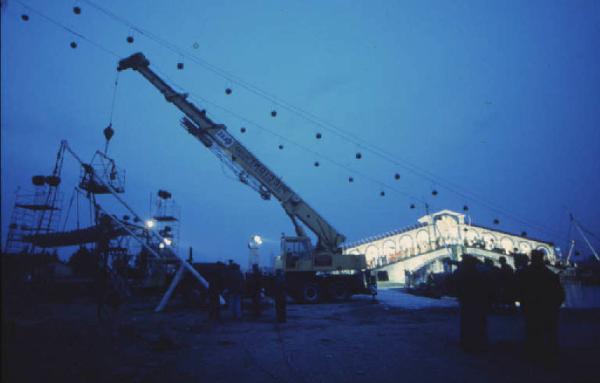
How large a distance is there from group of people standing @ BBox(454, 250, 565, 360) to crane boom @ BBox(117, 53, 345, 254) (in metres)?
11.0

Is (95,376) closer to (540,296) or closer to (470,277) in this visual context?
(470,277)

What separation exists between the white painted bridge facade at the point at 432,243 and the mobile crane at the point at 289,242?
23.2 m

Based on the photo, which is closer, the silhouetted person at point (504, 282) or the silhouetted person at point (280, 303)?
the silhouetted person at point (280, 303)

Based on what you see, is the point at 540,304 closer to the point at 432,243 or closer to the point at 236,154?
the point at 236,154

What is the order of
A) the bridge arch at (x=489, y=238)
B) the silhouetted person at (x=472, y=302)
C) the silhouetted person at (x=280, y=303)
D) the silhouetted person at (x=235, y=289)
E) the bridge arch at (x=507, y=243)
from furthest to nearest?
1. the bridge arch at (x=507, y=243)
2. the bridge arch at (x=489, y=238)
3. the silhouetted person at (x=235, y=289)
4. the silhouetted person at (x=280, y=303)
5. the silhouetted person at (x=472, y=302)

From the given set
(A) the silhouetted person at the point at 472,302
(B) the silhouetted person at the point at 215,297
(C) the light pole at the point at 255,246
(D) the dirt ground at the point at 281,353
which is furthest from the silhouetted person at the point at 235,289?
(A) the silhouetted person at the point at 472,302

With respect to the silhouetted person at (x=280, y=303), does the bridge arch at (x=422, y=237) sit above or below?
above

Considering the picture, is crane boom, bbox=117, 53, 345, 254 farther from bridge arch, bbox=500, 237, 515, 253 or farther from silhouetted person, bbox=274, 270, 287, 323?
bridge arch, bbox=500, 237, 515, 253

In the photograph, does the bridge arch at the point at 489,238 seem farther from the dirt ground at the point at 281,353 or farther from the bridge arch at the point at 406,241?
the dirt ground at the point at 281,353

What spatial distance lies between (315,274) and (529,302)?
38.8ft

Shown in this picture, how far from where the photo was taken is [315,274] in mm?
16797

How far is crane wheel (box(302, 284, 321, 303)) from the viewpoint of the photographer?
16531 millimetres

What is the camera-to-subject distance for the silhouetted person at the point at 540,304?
5.43 m

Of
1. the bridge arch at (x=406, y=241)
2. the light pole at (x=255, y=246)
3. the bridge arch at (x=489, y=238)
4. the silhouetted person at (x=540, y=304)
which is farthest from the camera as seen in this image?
the bridge arch at (x=489, y=238)
